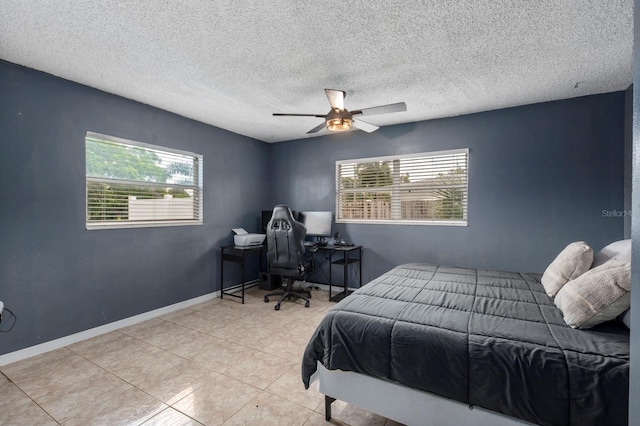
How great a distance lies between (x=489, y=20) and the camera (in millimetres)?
1885

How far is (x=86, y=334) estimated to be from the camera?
9.38 feet

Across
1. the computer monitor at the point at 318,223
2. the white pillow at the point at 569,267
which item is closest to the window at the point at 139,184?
the computer monitor at the point at 318,223

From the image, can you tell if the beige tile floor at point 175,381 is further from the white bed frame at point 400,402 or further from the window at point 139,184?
the window at point 139,184

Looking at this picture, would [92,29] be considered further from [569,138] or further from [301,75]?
[569,138]

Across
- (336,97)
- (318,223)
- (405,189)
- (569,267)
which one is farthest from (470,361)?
(318,223)

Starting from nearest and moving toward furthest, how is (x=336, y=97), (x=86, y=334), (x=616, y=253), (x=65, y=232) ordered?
(x=616, y=253) < (x=336, y=97) < (x=65, y=232) < (x=86, y=334)

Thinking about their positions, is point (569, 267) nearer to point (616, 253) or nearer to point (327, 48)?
point (616, 253)

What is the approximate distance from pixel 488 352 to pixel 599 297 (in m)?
0.70

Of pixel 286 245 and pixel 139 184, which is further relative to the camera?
pixel 286 245

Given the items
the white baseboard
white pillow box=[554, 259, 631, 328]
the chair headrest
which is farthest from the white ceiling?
the white baseboard

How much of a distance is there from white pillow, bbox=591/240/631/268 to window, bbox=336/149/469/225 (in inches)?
66.7

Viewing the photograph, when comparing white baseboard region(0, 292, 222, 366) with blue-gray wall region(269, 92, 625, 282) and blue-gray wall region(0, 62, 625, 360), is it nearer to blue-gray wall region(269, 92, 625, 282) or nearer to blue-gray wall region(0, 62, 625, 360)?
blue-gray wall region(0, 62, 625, 360)

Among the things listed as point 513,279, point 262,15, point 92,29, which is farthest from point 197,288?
point 513,279

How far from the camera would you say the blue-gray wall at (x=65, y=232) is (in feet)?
7.98
